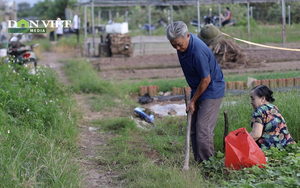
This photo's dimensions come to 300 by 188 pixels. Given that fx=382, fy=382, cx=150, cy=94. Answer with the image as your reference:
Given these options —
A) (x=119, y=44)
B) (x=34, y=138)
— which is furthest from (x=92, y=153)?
(x=119, y=44)

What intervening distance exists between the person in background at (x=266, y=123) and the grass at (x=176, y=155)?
0.47ft

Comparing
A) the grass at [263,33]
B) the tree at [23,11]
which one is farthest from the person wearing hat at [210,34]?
the tree at [23,11]

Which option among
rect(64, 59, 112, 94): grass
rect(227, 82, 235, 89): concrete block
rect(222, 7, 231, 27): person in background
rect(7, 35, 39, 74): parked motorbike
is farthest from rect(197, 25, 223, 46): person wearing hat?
rect(222, 7, 231, 27): person in background

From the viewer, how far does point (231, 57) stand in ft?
41.5

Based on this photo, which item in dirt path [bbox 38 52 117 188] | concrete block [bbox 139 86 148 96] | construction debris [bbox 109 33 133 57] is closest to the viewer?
dirt path [bbox 38 52 117 188]

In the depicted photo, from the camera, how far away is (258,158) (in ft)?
12.7

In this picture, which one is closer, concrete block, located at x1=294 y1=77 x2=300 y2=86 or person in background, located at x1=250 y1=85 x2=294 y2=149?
person in background, located at x1=250 y1=85 x2=294 y2=149

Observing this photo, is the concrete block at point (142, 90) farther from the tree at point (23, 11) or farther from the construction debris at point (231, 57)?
the tree at point (23, 11)

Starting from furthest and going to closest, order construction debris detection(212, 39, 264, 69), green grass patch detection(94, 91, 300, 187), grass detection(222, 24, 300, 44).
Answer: grass detection(222, 24, 300, 44), construction debris detection(212, 39, 264, 69), green grass patch detection(94, 91, 300, 187)

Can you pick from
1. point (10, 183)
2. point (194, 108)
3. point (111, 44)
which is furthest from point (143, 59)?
point (10, 183)

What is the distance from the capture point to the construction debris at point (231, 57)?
12.4 metres

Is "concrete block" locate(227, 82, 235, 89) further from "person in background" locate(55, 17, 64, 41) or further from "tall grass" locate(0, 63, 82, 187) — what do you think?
"person in background" locate(55, 17, 64, 41)

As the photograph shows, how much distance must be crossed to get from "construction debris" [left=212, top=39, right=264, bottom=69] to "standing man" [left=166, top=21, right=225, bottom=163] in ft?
27.1

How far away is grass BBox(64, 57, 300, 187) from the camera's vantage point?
3.67 m
